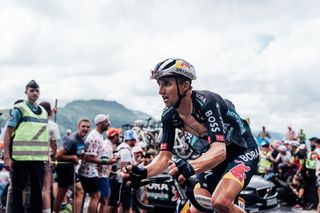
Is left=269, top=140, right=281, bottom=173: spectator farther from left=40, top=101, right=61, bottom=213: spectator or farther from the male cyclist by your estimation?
the male cyclist

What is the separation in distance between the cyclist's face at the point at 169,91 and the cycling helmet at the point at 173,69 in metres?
0.07

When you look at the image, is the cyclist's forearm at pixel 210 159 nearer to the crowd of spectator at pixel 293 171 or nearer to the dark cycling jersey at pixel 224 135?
the dark cycling jersey at pixel 224 135

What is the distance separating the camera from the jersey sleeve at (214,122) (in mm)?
4027

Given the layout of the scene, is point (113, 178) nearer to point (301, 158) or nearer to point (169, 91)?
point (169, 91)

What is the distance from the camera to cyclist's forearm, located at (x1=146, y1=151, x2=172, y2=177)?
435 centimetres

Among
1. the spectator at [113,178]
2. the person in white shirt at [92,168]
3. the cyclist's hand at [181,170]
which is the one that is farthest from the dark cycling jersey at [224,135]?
the spectator at [113,178]

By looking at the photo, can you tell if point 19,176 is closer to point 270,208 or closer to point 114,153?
point 114,153

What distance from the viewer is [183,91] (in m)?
4.27

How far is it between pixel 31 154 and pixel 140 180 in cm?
342

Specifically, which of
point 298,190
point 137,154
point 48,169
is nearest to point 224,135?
point 48,169

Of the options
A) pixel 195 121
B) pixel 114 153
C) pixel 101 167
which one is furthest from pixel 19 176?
pixel 195 121

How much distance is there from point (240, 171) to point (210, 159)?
0.63 m

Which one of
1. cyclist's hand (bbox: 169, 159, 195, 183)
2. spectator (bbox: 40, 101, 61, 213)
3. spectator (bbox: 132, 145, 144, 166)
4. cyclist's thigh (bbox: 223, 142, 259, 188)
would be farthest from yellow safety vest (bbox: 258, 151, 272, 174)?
cyclist's hand (bbox: 169, 159, 195, 183)

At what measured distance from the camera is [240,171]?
4348 mm
